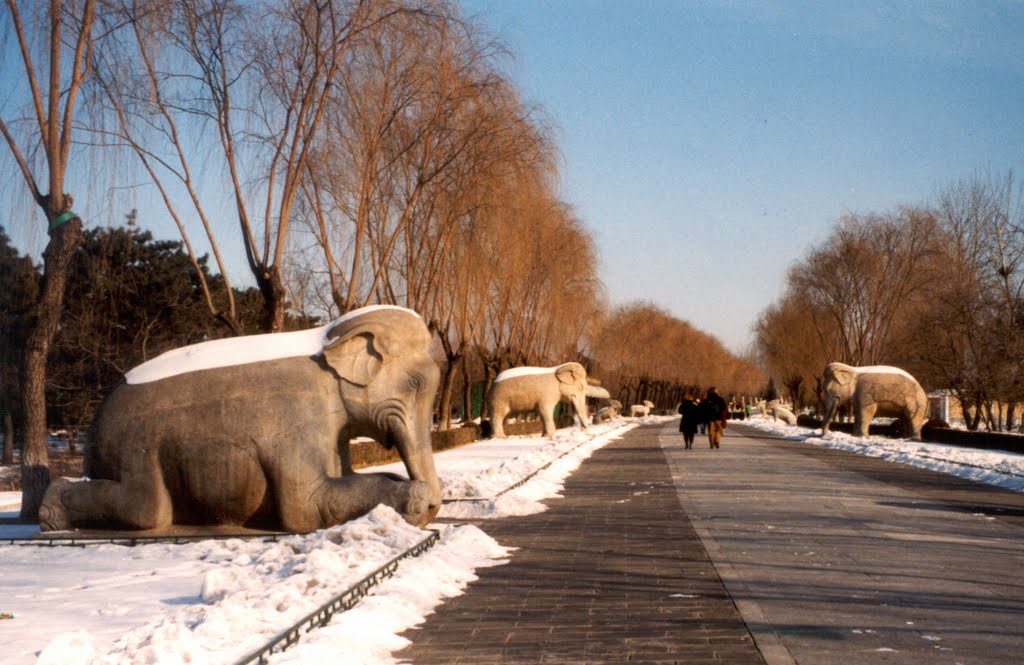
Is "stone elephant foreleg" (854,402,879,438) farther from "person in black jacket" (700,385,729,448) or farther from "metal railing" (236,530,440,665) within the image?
"metal railing" (236,530,440,665)

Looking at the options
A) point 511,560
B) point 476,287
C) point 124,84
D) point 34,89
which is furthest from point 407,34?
point 476,287

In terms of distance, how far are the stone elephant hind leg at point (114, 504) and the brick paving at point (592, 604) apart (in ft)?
10.3

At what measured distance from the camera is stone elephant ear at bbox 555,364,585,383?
34844mm

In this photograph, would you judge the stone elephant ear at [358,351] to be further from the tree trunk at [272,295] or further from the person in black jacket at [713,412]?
the person in black jacket at [713,412]

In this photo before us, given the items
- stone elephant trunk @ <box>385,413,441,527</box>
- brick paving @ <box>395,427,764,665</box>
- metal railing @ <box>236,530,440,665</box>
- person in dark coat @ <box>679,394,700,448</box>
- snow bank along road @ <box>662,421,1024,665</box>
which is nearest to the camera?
metal railing @ <box>236,530,440,665</box>

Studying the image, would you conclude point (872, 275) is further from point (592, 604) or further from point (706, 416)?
point (592, 604)

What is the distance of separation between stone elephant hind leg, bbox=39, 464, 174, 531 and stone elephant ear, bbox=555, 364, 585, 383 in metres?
24.9

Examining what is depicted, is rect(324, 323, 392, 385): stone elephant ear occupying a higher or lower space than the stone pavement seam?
higher

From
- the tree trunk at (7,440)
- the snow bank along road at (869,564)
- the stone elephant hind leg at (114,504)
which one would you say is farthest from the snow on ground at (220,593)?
the tree trunk at (7,440)

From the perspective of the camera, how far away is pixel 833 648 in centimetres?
620

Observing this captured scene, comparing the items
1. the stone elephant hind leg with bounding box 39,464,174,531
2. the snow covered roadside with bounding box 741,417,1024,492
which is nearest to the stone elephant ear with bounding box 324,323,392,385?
the stone elephant hind leg with bounding box 39,464,174,531

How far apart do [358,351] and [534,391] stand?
2369 cm

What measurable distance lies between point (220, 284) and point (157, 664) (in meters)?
30.6

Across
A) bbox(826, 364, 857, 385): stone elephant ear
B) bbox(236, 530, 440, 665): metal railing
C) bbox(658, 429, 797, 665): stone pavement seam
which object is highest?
bbox(826, 364, 857, 385): stone elephant ear
